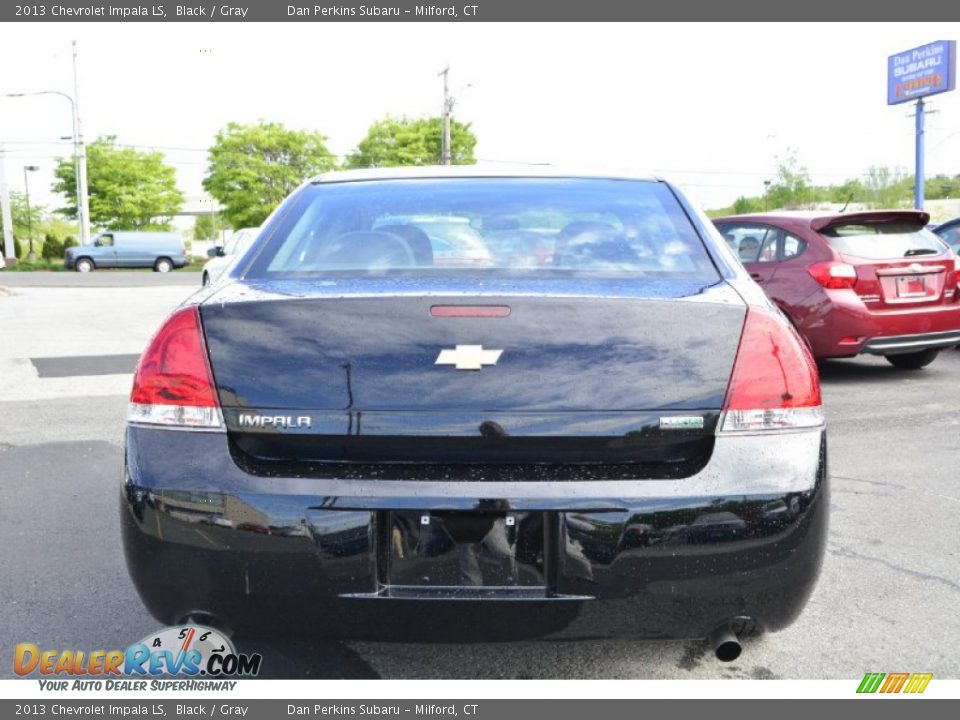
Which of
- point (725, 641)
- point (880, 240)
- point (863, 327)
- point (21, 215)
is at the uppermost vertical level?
point (21, 215)

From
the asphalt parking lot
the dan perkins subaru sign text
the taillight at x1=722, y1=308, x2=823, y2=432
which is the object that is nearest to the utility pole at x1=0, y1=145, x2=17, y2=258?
the dan perkins subaru sign text

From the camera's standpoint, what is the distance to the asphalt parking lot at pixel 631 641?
9.08ft

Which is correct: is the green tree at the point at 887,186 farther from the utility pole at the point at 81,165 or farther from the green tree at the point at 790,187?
the utility pole at the point at 81,165

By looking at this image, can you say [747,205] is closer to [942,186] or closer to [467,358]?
[942,186]

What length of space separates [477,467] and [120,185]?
220 ft

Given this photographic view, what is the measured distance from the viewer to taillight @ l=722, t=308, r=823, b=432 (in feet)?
7.31

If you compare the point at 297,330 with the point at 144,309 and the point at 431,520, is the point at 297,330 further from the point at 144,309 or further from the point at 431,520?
the point at 144,309

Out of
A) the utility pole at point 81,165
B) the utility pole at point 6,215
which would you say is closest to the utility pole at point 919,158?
the utility pole at point 81,165

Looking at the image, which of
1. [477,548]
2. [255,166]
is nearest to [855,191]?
[255,166]

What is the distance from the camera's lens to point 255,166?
62.5m

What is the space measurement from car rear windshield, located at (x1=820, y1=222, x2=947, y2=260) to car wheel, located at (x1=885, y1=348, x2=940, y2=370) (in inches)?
42.8

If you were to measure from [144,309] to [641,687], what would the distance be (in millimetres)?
15688

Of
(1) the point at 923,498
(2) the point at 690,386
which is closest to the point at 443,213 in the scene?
(2) the point at 690,386

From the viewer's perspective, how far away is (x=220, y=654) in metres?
2.51
